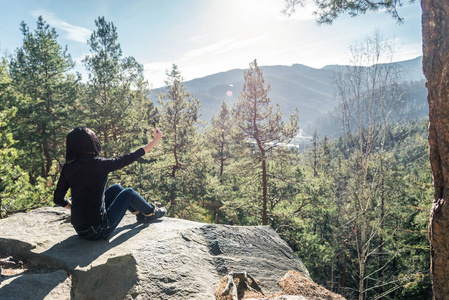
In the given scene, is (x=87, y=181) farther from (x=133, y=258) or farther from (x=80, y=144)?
(x=133, y=258)

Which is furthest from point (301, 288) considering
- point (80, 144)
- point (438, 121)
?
point (80, 144)

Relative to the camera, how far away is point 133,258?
2959 mm

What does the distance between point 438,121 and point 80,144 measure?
421cm

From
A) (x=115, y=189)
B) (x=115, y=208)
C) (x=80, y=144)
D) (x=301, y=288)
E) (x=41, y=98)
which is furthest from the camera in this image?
(x=41, y=98)

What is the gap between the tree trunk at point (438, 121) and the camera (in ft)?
9.53

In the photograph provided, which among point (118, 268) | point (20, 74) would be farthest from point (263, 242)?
point (20, 74)

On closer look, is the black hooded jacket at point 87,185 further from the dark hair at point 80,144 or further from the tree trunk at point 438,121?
the tree trunk at point 438,121

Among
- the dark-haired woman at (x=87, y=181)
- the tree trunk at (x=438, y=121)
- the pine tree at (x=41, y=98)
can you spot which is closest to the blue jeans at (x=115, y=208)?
the dark-haired woman at (x=87, y=181)

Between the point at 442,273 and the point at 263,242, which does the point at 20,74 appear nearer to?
the point at 263,242

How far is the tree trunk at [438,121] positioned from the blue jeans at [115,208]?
13.1 feet

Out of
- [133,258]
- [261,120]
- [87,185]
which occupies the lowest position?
[133,258]

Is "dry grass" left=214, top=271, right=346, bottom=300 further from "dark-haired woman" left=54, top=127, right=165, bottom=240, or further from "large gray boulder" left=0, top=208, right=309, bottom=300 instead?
"dark-haired woman" left=54, top=127, right=165, bottom=240

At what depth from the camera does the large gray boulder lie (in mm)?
Answer: 2787

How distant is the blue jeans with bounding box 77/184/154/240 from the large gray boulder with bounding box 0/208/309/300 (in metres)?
0.15
